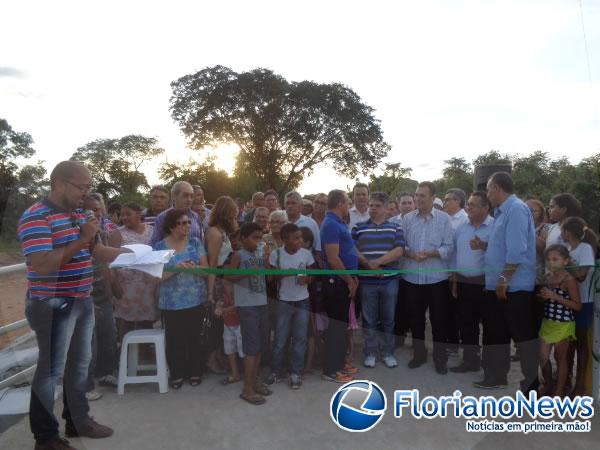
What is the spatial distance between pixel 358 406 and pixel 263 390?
0.78 m

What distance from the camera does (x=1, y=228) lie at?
9.70 meters

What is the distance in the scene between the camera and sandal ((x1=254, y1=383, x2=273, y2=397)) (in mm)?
3434

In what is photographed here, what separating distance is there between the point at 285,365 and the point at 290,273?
925 mm

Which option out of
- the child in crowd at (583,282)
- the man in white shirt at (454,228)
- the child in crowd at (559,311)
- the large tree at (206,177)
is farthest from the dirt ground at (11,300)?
the large tree at (206,177)

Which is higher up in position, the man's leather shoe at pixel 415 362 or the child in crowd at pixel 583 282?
the child in crowd at pixel 583 282

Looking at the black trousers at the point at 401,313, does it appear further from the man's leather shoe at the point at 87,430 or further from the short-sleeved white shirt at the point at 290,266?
the man's leather shoe at the point at 87,430

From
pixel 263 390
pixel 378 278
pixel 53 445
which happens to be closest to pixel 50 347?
pixel 53 445

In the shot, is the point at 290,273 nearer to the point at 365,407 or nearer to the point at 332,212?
the point at 332,212

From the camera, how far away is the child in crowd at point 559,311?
10.4ft

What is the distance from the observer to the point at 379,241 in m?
4.06

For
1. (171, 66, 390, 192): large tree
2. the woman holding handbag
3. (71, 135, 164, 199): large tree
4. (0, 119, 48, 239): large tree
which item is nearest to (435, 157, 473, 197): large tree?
(171, 66, 390, 192): large tree

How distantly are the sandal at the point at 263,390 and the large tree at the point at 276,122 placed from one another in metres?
27.3

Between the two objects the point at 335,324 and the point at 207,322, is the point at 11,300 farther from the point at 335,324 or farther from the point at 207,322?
the point at 335,324

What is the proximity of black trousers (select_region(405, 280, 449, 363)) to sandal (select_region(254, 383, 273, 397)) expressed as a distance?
58.3 inches
